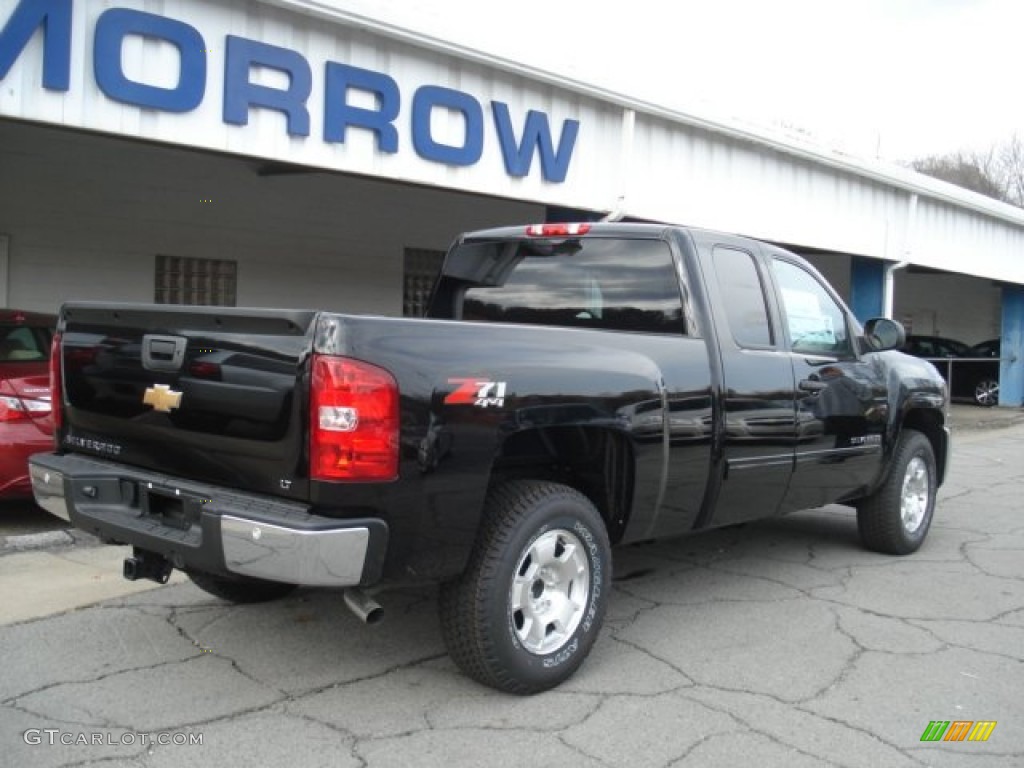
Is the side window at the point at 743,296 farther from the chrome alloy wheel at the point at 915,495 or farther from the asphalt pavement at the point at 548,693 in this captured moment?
the chrome alloy wheel at the point at 915,495

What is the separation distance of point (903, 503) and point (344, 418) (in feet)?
14.8

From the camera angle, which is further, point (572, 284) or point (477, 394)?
point (572, 284)

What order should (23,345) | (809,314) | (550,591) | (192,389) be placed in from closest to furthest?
1. (192,389)
2. (550,591)
3. (809,314)
4. (23,345)

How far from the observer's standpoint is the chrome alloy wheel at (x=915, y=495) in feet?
20.5

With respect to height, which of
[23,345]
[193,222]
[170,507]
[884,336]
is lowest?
[170,507]

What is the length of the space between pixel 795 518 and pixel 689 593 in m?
2.60

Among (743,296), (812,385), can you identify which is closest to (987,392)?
(812,385)

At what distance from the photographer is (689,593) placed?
526 cm

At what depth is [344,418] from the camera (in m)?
3.05

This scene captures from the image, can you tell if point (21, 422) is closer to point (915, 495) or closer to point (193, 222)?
point (193, 222)

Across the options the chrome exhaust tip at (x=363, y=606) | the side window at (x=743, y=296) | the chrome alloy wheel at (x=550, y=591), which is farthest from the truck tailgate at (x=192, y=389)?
the side window at (x=743, y=296)

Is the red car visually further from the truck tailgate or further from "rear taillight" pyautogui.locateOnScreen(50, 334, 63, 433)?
the truck tailgate

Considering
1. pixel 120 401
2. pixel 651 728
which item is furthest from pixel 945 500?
pixel 120 401

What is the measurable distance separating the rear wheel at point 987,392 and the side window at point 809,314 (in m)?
18.1
